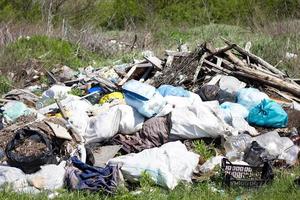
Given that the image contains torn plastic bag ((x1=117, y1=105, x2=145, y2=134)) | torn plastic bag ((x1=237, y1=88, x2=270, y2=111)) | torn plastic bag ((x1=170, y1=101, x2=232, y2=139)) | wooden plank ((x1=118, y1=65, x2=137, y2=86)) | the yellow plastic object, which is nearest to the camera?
torn plastic bag ((x1=170, y1=101, x2=232, y2=139))

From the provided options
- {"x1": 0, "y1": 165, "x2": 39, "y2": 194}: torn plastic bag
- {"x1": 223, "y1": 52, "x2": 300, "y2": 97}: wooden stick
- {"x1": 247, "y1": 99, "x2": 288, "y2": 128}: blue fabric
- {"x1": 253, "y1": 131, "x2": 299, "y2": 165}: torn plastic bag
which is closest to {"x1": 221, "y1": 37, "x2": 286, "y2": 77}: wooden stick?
{"x1": 223, "y1": 52, "x2": 300, "y2": 97}: wooden stick

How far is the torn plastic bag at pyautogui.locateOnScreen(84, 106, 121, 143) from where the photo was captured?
267 inches

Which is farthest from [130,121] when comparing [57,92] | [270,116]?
[57,92]

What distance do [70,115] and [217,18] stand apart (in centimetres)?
2489

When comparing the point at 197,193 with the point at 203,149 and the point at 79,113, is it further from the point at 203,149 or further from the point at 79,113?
the point at 79,113

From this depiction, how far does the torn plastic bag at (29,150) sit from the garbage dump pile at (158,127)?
0.04 feet

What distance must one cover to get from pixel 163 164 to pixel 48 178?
4.16 ft

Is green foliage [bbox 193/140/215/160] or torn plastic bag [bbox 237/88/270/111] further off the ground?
green foliage [bbox 193/140/215/160]

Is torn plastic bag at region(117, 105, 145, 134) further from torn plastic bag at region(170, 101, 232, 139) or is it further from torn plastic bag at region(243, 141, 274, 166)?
torn plastic bag at region(243, 141, 274, 166)

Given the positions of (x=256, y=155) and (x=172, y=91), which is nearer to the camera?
(x=256, y=155)

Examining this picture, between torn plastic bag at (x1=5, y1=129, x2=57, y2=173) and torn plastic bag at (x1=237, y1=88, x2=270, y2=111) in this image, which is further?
torn plastic bag at (x1=237, y1=88, x2=270, y2=111)

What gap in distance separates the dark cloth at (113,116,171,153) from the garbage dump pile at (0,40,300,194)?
13 millimetres

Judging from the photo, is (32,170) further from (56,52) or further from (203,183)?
(56,52)

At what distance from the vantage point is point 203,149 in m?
6.48
